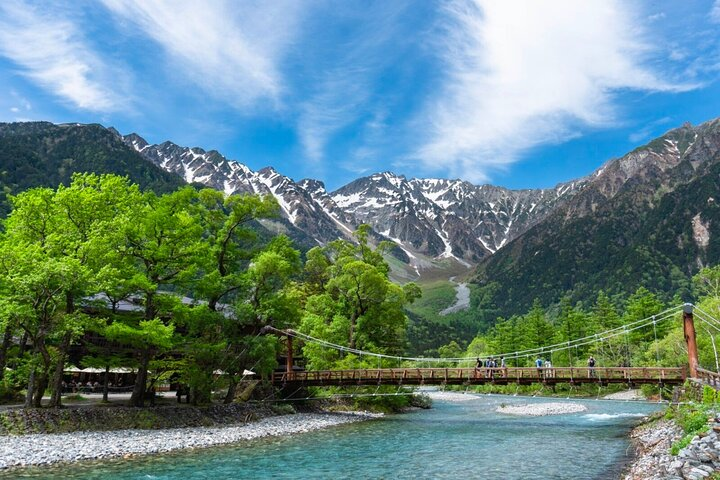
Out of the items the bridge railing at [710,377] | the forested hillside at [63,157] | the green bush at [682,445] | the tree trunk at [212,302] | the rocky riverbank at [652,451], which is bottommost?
the rocky riverbank at [652,451]

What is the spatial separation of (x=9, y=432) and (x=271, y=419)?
1425 centimetres

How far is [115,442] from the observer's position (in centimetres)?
1950

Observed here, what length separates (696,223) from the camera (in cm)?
17238

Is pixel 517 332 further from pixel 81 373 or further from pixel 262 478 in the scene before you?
pixel 262 478

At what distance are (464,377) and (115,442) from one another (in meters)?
20.4

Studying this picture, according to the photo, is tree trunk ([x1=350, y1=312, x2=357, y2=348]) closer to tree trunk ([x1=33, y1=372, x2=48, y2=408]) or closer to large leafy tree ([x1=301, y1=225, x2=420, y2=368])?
large leafy tree ([x1=301, y1=225, x2=420, y2=368])

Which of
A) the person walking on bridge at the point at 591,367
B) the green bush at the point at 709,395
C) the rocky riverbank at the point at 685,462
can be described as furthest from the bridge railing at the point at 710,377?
the person walking on bridge at the point at 591,367

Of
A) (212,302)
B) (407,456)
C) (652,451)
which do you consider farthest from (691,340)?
(212,302)

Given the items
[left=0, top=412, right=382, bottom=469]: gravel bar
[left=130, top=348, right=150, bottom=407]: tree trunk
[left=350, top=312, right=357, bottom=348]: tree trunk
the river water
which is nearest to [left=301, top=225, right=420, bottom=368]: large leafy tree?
[left=350, top=312, right=357, bottom=348]: tree trunk

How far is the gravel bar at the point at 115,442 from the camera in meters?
16.7

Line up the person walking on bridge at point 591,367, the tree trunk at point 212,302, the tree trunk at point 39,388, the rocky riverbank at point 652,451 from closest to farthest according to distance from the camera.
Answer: the rocky riverbank at point 652,451
the tree trunk at point 39,388
the person walking on bridge at point 591,367
the tree trunk at point 212,302

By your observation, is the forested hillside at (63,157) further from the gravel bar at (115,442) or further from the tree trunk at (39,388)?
the gravel bar at (115,442)

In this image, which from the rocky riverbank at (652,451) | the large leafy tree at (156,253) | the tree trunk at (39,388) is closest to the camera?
the rocky riverbank at (652,451)

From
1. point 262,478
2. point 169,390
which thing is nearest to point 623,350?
point 169,390
